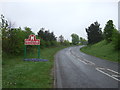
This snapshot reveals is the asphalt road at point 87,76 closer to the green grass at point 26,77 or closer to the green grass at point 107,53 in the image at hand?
the green grass at point 26,77

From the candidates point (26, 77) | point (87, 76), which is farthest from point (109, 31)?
point (26, 77)

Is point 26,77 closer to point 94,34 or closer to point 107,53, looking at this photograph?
point 107,53

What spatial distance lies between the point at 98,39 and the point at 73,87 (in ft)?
190

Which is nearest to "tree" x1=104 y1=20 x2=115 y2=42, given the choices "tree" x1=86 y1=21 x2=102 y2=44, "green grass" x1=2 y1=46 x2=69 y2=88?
"tree" x1=86 y1=21 x2=102 y2=44

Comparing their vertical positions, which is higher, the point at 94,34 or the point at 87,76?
the point at 94,34

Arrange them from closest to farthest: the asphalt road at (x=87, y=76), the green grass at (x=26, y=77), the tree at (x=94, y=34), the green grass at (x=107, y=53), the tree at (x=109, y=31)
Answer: the green grass at (x=26, y=77)
the asphalt road at (x=87, y=76)
the green grass at (x=107, y=53)
the tree at (x=109, y=31)
the tree at (x=94, y=34)

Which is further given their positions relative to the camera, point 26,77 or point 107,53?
point 107,53

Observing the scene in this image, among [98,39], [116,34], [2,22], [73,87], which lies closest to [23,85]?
[73,87]

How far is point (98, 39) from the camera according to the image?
204ft

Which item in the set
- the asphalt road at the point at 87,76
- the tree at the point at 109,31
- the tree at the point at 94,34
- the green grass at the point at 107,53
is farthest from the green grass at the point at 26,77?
the tree at the point at 94,34

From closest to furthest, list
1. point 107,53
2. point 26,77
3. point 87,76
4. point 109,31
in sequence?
point 26,77 → point 87,76 → point 107,53 → point 109,31

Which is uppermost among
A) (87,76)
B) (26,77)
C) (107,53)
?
(107,53)

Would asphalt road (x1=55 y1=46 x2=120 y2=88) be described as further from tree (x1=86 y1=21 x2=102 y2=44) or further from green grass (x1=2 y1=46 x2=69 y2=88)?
tree (x1=86 y1=21 x2=102 y2=44)

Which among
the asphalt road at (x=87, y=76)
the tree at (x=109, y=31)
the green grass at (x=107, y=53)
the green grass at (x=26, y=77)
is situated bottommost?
the asphalt road at (x=87, y=76)
